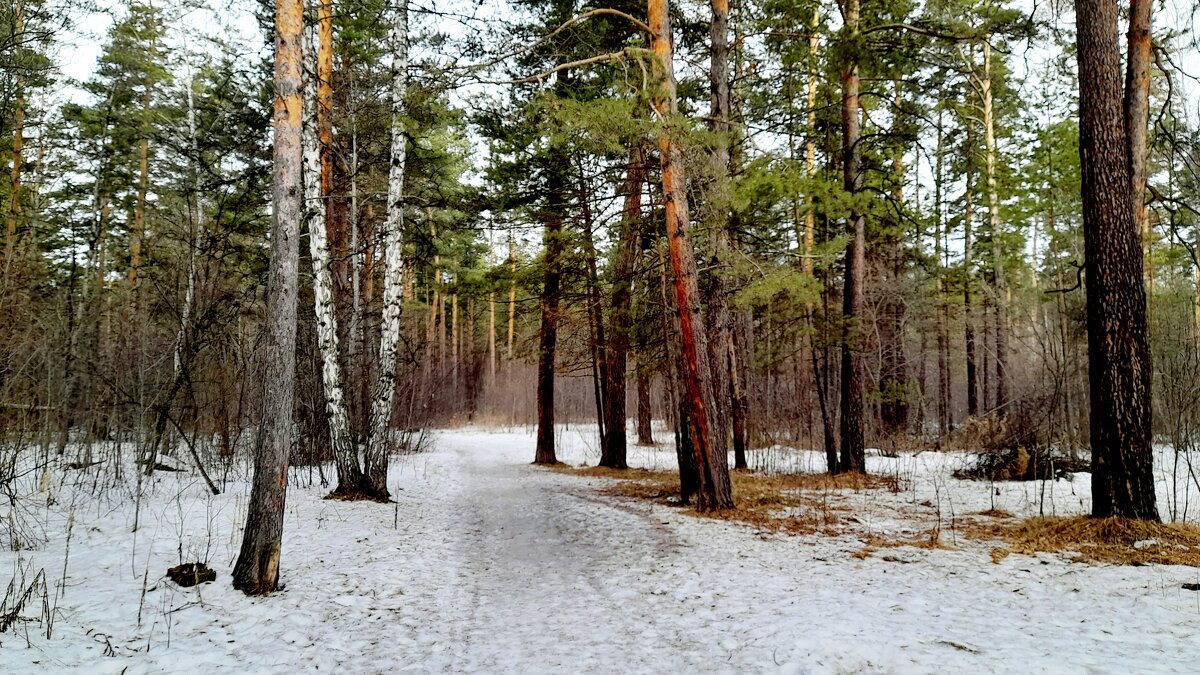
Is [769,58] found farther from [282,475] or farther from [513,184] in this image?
[282,475]

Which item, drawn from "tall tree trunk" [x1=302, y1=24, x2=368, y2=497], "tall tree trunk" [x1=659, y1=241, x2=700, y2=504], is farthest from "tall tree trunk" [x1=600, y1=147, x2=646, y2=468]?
"tall tree trunk" [x1=302, y1=24, x2=368, y2=497]

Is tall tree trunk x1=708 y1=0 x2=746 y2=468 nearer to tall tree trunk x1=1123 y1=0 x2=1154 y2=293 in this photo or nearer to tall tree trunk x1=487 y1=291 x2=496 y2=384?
tall tree trunk x1=1123 y1=0 x2=1154 y2=293

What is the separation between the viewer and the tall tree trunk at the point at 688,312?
776 centimetres

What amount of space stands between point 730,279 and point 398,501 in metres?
6.14

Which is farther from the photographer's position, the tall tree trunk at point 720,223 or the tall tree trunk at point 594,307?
the tall tree trunk at point 594,307

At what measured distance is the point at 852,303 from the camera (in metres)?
11.2

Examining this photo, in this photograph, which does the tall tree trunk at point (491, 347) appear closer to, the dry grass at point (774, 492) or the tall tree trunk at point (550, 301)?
the tall tree trunk at point (550, 301)

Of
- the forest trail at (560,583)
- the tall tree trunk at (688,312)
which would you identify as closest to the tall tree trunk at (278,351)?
the forest trail at (560,583)

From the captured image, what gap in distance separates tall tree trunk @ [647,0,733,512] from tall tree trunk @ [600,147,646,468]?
46cm

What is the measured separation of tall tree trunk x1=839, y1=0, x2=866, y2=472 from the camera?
1093cm

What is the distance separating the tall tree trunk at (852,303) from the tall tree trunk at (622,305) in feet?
12.8

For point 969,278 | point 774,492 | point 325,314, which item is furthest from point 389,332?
point 969,278

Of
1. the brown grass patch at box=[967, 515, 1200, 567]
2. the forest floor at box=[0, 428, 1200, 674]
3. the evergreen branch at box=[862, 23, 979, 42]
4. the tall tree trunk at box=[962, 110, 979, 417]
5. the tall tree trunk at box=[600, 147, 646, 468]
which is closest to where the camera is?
the forest floor at box=[0, 428, 1200, 674]

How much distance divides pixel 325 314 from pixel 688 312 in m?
5.36
